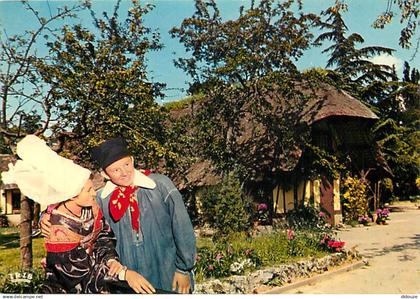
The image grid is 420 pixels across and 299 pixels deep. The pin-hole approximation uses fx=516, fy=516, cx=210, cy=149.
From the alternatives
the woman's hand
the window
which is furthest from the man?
the window

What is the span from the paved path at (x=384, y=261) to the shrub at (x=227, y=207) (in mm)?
1009

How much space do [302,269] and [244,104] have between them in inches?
90.0

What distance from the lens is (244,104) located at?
6977 mm

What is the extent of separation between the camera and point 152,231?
457 centimetres

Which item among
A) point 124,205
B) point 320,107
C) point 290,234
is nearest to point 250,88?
point 320,107

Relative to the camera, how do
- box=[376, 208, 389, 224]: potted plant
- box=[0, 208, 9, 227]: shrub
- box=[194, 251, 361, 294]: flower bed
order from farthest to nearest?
box=[376, 208, 389, 224]: potted plant
box=[0, 208, 9, 227]: shrub
box=[194, 251, 361, 294]: flower bed

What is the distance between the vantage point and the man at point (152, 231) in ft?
15.0

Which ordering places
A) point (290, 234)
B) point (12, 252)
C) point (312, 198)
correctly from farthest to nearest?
point (312, 198) → point (290, 234) → point (12, 252)

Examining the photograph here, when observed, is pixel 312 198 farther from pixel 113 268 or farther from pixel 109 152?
pixel 113 268

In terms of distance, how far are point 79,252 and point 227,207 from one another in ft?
7.11

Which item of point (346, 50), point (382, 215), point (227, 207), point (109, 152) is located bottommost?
point (382, 215)

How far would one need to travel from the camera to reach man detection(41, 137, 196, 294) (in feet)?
15.0

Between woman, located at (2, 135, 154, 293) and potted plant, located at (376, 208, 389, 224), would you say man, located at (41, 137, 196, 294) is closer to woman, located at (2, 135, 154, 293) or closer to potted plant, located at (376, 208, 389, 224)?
woman, located at (2, 135, 154, 293)

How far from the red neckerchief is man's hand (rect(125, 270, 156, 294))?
1.29 ft
